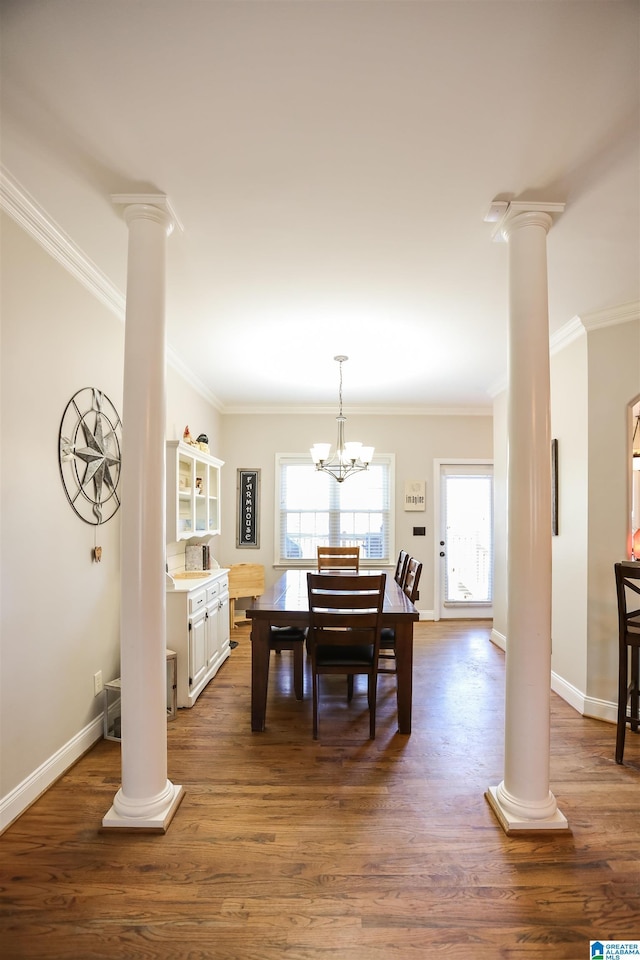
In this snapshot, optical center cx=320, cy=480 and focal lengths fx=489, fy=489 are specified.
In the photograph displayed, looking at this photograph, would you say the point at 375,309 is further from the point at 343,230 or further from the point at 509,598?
the point at 509,598

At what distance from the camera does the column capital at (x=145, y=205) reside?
221 cm

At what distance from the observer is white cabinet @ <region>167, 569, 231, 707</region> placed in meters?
3.49

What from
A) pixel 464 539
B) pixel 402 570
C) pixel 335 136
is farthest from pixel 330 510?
pixel 335 136

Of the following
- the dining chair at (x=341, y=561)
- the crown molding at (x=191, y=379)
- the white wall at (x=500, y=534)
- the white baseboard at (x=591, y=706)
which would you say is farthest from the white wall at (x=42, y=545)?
the white wall at (x=500, y=534)

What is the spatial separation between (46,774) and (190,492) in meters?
2.43

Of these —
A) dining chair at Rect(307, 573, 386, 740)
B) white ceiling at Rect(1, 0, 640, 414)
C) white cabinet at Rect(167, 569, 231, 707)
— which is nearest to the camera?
white ceiling at Rect(1, 0, 640, 414)

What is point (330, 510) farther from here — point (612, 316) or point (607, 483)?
point (612, 316)

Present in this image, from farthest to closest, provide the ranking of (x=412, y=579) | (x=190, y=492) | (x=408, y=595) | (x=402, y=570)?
(x=402, y=570), (x=190, y=492), (x=412, y=579), (x=408, y=595)

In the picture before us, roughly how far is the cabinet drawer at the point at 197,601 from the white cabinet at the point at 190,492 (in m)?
0.53

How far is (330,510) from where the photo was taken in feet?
21.2

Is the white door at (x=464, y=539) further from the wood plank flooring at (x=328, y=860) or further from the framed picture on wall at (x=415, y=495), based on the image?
the wood plank flooring at (x=328, y=860)

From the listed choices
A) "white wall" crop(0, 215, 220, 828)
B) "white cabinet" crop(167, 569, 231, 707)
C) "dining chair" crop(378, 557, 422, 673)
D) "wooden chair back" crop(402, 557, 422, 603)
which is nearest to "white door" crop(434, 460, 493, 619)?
"dining chair" crop(378, 557, 422, 673)

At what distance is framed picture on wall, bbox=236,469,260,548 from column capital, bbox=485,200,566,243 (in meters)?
4.60

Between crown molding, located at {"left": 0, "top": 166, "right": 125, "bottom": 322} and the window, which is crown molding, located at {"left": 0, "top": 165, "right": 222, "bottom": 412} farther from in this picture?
the window
